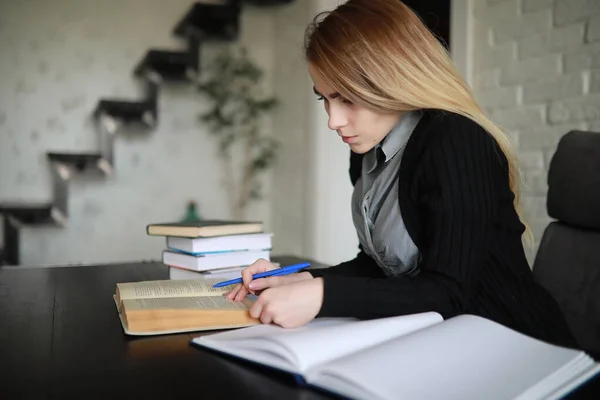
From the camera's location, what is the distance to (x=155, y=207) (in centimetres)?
340

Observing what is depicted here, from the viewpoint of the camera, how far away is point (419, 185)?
85 centimetres

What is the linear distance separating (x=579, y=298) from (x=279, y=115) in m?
2.68

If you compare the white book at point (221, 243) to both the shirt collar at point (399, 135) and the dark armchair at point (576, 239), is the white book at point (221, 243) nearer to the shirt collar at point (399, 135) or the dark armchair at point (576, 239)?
the shirt collar at point (399, 135)

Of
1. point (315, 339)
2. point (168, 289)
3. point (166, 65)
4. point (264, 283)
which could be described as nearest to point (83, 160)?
point (166, 65)

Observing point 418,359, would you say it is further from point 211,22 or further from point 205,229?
point 211,22

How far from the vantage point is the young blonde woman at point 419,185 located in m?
0.78

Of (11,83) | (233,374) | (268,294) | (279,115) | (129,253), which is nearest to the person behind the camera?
(233,374)

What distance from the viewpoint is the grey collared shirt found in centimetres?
89

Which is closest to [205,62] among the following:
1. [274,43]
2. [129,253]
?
[274,43]

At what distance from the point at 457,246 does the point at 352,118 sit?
27 centimetres

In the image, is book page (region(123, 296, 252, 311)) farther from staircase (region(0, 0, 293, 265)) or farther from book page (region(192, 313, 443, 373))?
staircase (region(0, 0, 293, 265))

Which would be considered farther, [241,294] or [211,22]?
[211,22]

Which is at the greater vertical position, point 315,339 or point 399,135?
point 399,135

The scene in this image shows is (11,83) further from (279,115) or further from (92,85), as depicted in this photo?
(279,115)
